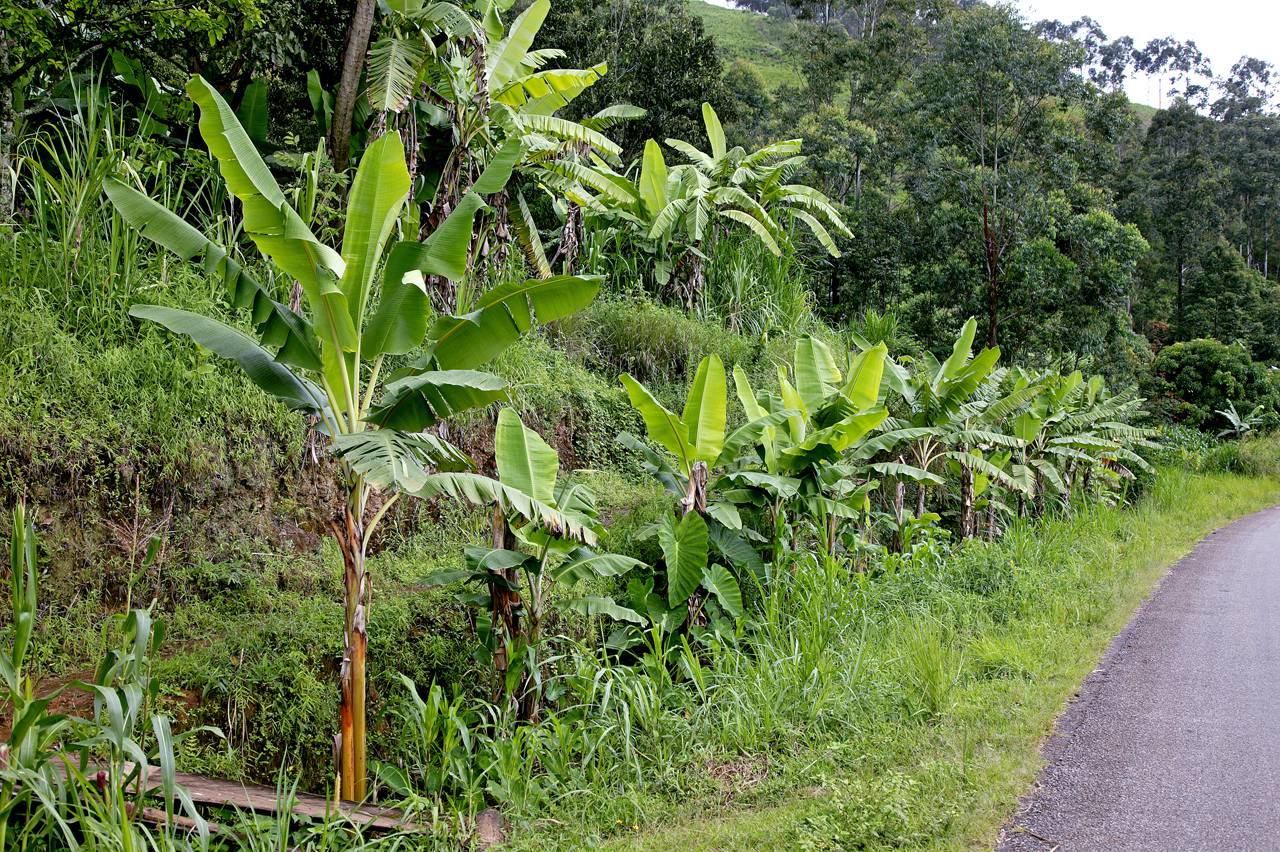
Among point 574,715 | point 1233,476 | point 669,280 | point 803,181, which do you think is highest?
point 803,181

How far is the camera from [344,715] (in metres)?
4.23

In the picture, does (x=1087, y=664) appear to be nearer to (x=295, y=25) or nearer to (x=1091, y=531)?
(x=1091, y=531)

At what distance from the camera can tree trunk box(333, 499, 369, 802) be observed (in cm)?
421

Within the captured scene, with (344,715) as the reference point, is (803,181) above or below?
above

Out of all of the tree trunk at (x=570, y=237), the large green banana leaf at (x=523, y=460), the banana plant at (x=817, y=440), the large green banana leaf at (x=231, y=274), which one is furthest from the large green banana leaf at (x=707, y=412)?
the tree trunk at (x=570, y=237)

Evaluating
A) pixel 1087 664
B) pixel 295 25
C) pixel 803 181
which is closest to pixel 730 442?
pixel 1087 664

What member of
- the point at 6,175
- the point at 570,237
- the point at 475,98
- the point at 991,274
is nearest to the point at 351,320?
the point at 6,175

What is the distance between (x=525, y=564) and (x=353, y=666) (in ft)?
3.99

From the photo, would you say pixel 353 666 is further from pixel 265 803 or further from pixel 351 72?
pixel 351 72

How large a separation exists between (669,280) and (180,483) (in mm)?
7341

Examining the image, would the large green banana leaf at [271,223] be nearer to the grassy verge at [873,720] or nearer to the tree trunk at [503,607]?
the tree trunk at [503,607]

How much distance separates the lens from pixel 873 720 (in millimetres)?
5109

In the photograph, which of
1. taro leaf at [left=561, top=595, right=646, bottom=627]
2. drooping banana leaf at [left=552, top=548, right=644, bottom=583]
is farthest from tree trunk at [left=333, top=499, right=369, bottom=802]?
taro leaf at [left=561, top=595, right=646, bottom=627]

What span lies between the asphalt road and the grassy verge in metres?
0.17
